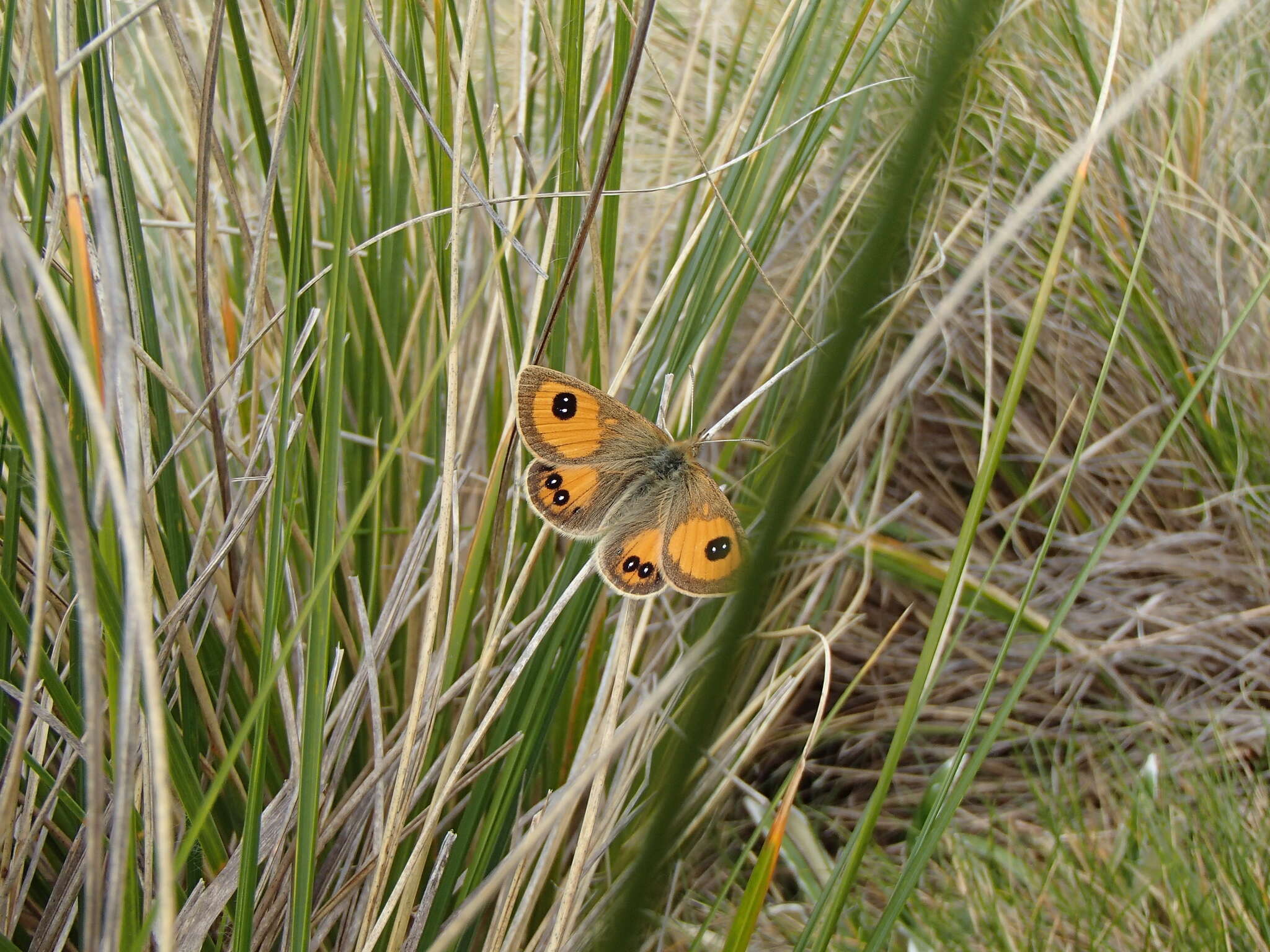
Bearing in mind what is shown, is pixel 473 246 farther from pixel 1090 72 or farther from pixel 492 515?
pixel 1090 72

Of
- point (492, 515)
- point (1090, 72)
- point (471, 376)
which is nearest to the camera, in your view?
point (492, 515)

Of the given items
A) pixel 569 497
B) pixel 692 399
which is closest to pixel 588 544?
pixel 569 497

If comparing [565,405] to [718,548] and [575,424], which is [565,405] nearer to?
[575,424]

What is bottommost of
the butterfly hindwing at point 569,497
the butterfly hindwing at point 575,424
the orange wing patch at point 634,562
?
the orange wing patch at point 634,562

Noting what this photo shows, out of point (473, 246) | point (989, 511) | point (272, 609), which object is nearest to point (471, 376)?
point (473, 246)

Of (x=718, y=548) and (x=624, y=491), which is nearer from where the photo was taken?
(x=718, y=548)

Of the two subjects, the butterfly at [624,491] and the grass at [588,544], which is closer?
the grass at [588,544]

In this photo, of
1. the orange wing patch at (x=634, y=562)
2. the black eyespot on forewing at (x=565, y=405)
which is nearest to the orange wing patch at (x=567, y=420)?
the black eyespot on forewing at (x=565, y=405)

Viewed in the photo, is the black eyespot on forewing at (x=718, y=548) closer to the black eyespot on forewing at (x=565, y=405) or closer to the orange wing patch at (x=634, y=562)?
the orange wing patch at (x=634, y=562)
